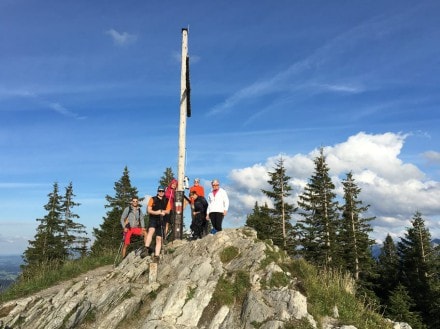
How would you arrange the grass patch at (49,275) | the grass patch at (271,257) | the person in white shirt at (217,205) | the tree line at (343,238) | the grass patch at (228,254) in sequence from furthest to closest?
the tree line at (343,238) < the grass patch at (49,275) < the person in white shirt at (217,205) < the grass patch at (228,254) < the grass patch at (271,257)

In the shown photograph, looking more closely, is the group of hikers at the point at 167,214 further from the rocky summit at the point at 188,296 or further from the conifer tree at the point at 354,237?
the conifer tree at the point at 354,237

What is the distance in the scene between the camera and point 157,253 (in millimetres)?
11328

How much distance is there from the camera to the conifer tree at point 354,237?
39.9 meters

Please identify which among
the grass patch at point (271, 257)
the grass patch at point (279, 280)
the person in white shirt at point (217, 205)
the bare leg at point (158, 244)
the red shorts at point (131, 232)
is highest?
the person in white shirt at point (217, 205)

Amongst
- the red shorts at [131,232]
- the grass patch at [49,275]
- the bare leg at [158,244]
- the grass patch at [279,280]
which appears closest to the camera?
the grass patch at [279,280]

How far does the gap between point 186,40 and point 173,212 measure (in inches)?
257

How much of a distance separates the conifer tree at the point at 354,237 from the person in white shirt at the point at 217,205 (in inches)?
1178

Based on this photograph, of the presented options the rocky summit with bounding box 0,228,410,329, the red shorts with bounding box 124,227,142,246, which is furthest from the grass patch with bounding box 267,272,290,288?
the red shorts with bounding box 124,227,142,246

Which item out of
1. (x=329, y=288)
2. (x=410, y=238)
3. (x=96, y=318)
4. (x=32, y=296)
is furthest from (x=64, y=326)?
(x=410, y=238)

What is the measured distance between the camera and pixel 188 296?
29.3 feet

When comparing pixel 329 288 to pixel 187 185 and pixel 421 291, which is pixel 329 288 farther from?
pixel 421 291

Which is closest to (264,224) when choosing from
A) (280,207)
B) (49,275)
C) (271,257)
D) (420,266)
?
(280,207)

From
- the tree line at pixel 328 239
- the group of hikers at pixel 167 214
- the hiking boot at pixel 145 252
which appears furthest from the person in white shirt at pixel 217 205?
the tree line at pixel 328 239

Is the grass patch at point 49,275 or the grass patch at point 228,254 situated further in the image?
the grass patch at point 49,275
